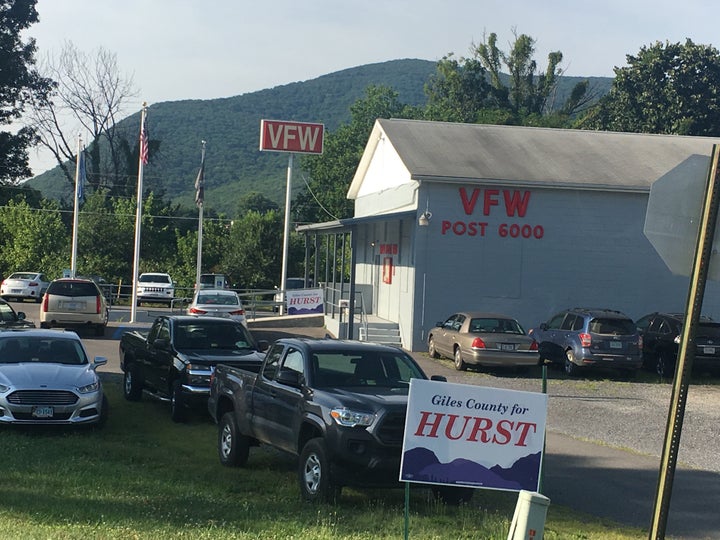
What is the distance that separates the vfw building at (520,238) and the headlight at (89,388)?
1576 centimetres

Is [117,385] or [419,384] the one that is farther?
[117,385]

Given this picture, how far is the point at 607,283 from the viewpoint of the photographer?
3119 cm

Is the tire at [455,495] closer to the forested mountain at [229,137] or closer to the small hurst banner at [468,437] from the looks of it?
the small hurst banner at [468,437]

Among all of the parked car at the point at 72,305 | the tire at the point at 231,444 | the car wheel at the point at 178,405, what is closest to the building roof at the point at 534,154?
the parked car at the point at 72,305

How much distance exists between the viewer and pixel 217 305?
3041 cm

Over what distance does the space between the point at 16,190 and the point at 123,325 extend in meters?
43.3

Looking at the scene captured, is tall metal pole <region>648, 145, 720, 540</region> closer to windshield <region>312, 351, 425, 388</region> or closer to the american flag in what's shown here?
windshield <region>312, 351, 425, 388</region>

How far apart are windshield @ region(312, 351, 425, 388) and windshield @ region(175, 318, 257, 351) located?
611cm

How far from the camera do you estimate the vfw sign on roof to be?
44219 mm

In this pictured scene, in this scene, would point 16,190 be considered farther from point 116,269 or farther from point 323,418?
point 323,418

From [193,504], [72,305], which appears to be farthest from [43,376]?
[72,305]

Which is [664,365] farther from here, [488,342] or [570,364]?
[488,342]

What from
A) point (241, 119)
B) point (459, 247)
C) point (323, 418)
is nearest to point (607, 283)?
point (459, 247)

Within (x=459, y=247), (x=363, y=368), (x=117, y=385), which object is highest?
(x=459, y=247)
